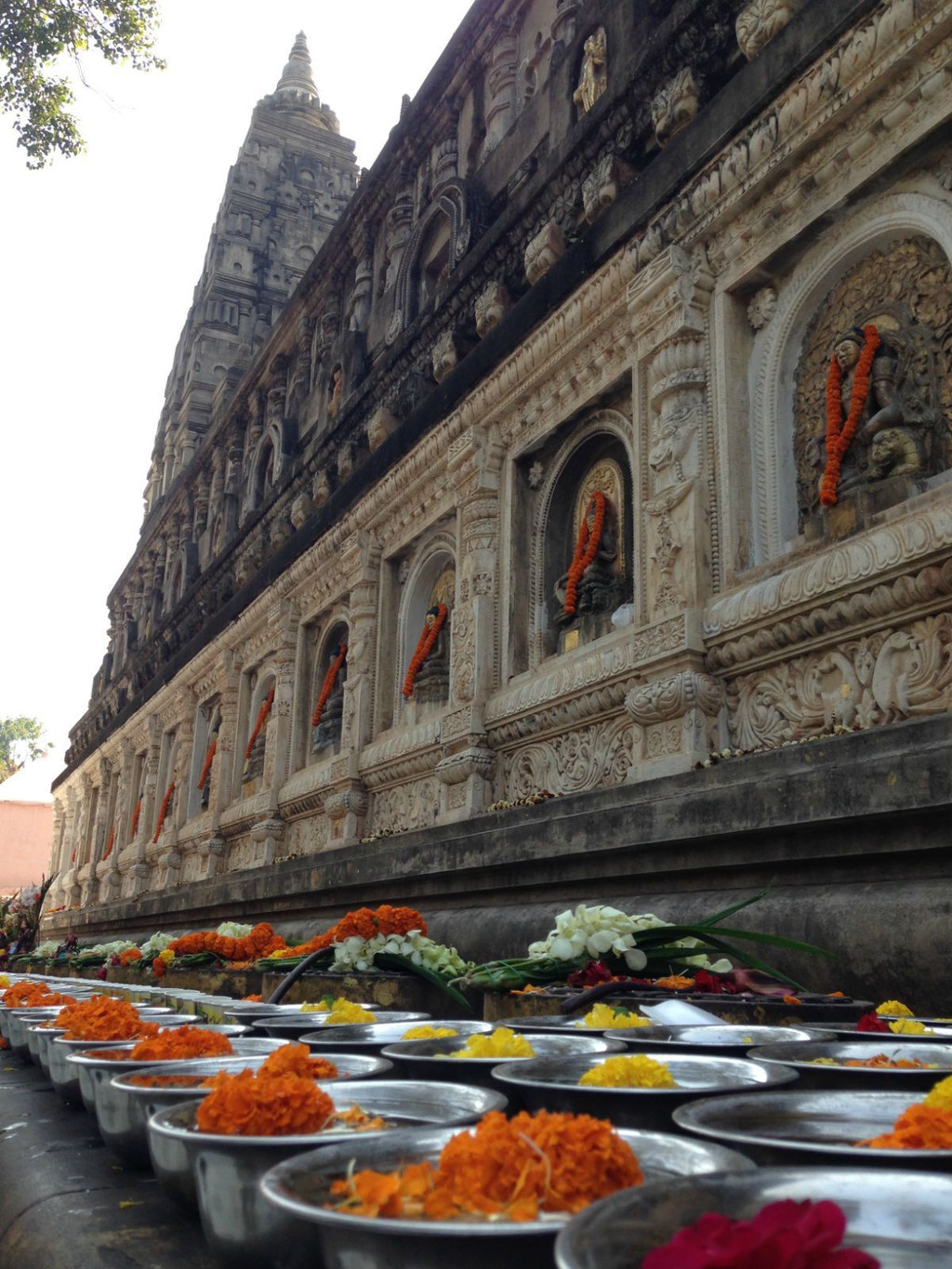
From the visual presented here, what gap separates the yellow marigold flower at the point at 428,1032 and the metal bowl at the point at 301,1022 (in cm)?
9

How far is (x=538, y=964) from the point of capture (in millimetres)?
3289

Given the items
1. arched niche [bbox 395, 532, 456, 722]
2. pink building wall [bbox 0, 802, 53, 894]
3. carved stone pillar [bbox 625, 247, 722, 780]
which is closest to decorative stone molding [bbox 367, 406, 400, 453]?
arched niche [bbox 395, 532, 456, 722]

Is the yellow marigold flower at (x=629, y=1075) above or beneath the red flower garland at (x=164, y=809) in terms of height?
beneath

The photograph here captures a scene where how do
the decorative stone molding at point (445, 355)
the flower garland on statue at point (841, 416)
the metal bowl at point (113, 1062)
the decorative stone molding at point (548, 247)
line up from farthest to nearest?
the decorative stone molding at point (445, 355) → the decorative stone molding at point (548, 247) → the flower garland on statue at point (841, 416) → the metal bowl at point (113, 1062)

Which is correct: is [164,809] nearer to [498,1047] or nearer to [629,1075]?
[498,1047]

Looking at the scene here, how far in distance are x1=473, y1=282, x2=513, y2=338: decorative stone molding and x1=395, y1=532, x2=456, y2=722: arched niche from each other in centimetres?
197

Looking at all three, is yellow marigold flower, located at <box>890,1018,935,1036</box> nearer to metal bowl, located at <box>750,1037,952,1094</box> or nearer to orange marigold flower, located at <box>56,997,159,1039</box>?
metal bowl, located at <box>750,1037,952,1094</box>

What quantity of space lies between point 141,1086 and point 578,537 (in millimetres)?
6881

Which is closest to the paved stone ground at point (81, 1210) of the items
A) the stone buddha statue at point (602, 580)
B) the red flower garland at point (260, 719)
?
the stone buddha statue at point (602, 580)

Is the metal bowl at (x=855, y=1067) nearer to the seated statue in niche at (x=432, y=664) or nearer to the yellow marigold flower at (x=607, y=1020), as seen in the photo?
the yellow marigold flower at (x=607, y=1020)

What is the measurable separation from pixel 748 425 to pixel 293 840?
7576 mm

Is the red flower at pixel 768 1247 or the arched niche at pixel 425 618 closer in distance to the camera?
the red flower at pixel 768 1247

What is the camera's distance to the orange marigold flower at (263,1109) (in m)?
1.15

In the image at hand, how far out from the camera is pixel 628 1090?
4.09ft
